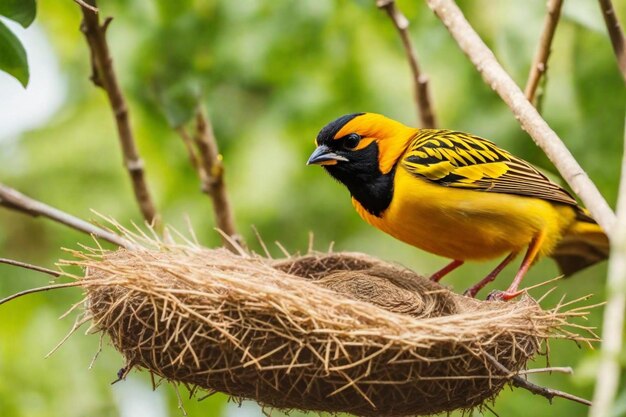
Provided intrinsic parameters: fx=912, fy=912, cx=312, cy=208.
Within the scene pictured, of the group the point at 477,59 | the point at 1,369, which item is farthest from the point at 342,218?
the point at 477,59

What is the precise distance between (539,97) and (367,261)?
123 centimetres

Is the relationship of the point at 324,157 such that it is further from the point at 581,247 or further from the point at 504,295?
the point at 581,247

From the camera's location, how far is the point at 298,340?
10.9 feet

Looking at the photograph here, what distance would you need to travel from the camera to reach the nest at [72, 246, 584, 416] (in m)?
3.33

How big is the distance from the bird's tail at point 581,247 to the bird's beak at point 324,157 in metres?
1.37

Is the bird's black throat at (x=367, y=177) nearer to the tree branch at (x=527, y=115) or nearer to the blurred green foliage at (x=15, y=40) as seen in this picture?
the tree branch at (x=527, y=115)

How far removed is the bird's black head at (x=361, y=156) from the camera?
476 centimetres

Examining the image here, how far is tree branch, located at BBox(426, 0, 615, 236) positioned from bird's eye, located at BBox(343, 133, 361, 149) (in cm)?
96

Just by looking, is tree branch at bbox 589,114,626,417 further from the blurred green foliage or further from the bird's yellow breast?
the bird's yellow breast

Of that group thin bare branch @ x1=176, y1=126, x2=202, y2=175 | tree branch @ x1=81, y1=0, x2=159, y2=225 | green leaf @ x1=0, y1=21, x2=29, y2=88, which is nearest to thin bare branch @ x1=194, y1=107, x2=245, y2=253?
thin bare branch @ x1=176, y1=126, x2=202, y2=175

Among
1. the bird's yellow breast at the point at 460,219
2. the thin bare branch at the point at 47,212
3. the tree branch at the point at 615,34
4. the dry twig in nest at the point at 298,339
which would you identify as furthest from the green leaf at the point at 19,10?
the tree branch at the point at 615,34

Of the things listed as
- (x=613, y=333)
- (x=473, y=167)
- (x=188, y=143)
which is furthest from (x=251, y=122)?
(x=613, y=333)

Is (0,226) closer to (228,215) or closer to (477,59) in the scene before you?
(228,215)

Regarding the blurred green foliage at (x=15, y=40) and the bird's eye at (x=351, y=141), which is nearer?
the blurred green foliage at (x=15, y=40)
